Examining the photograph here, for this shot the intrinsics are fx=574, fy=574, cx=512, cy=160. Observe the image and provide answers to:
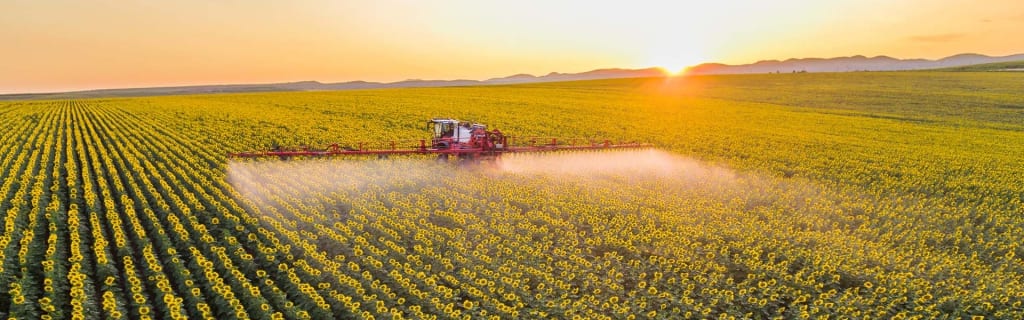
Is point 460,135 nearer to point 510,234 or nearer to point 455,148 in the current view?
point 455,148

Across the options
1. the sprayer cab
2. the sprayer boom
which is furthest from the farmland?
the sprayer cab

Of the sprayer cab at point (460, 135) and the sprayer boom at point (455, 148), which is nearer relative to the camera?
the sprayer boom at point (455, 148)

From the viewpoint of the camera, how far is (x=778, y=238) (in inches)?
567

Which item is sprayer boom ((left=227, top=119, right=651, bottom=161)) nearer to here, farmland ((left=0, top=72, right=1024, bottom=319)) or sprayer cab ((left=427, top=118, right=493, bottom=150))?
sprayer cab ((left=427, top=118, right=493, bottom=150))

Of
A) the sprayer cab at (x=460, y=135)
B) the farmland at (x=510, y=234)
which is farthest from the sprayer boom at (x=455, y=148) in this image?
the farmland at (x=510, y=234)

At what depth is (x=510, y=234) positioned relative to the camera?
13648 millimetres

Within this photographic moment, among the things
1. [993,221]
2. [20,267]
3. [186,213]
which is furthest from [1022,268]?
[20,267]

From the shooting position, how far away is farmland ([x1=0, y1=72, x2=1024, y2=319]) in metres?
10.1

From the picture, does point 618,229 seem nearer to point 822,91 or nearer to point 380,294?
point 380,294

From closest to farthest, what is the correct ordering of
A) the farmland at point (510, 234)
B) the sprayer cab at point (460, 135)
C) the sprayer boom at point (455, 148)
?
the farmland at point (510, 234)
the sprayer boom at point (455, 148)
the sprayer cab at point (460, 135)

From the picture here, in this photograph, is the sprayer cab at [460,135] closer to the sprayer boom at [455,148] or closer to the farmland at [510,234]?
the sprayer boom at [455,148]

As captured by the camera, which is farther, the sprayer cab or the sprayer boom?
the sprayer cab

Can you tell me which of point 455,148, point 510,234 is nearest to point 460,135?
point 455,148

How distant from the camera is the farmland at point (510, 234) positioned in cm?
1008
